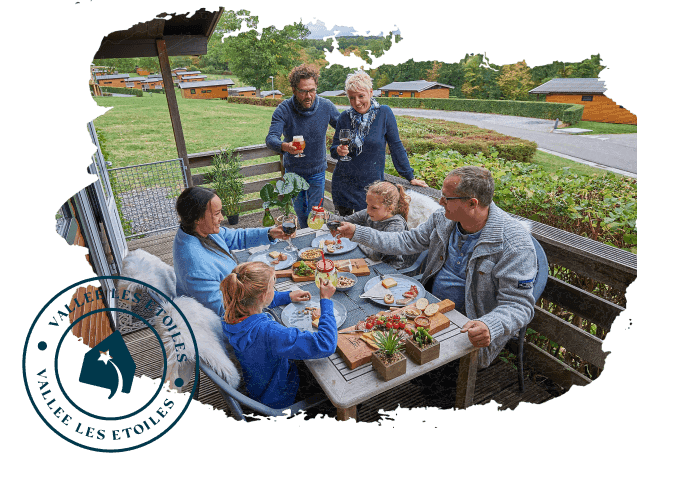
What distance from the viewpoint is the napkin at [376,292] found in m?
2.27

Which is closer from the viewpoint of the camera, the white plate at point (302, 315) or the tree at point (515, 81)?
the white plate at point (302, 315)

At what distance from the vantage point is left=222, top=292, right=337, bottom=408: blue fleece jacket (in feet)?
5.65

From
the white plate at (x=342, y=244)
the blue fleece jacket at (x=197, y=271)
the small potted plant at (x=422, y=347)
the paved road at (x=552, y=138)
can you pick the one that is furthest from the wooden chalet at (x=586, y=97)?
the blue fleece jacket at (x=197, y=271)

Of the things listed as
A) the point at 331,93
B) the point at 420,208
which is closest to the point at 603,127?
the point at 420,208

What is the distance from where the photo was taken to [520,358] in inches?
98.7

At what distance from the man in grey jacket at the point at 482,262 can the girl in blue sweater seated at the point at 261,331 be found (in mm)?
770

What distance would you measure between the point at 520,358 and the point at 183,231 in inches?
93.9

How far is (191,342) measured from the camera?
1.61m

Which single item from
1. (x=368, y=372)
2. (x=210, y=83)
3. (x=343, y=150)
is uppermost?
(x=210, y=83)

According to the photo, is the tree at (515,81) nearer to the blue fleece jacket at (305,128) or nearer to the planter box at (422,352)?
the blue fleece jacket at (305,128)

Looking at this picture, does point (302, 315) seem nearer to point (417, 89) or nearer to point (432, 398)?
point (432, 398)

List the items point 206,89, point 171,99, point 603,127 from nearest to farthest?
point 603,127 < point 171,99 < point 206,89

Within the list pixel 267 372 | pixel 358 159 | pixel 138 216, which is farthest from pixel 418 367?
pixel 138 216

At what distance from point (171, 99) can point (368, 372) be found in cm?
483
